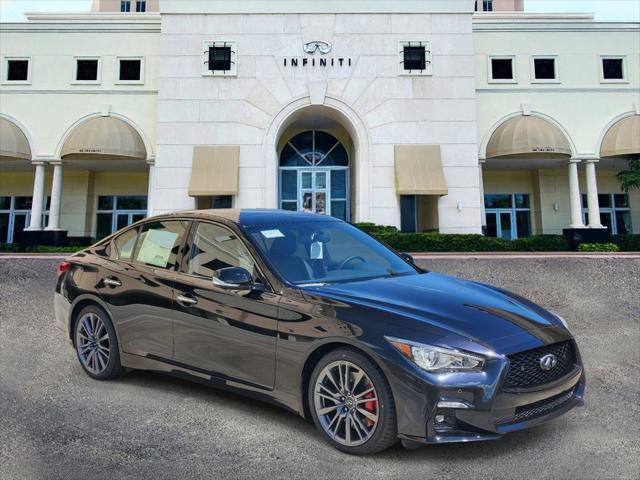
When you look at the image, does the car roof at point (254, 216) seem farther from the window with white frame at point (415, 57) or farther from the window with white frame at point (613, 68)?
the window with white frame at point (613, 68)

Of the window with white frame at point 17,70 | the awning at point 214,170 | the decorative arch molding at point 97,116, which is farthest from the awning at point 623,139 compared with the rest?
the window with white frame at point 17,70

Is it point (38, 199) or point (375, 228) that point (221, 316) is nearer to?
point (375, 228)

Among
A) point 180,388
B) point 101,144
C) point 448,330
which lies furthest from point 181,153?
point 448,330

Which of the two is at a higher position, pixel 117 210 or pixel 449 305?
pixel 117 210

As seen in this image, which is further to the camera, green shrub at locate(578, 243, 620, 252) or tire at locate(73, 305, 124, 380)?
green shrub at locate(578, 243, 620, 252)

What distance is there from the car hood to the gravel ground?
821 mm

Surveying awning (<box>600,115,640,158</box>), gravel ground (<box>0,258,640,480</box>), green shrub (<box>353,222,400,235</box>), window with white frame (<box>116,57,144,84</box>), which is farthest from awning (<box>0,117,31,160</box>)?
awning (<box>600,115,640,158</box>)

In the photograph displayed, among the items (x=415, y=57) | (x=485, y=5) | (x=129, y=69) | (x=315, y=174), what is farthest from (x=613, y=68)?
(x=485, y=5)

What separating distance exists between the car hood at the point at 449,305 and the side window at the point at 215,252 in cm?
72

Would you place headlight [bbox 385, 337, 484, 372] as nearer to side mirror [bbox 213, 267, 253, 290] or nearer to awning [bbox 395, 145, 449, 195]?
side mirror [bbox 213, 267, 253, 290]

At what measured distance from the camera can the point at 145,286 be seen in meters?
4.35

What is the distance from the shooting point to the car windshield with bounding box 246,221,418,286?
12.5ft

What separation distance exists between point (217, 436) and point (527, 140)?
20943 millimetres

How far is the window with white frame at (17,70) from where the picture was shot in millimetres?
21938
